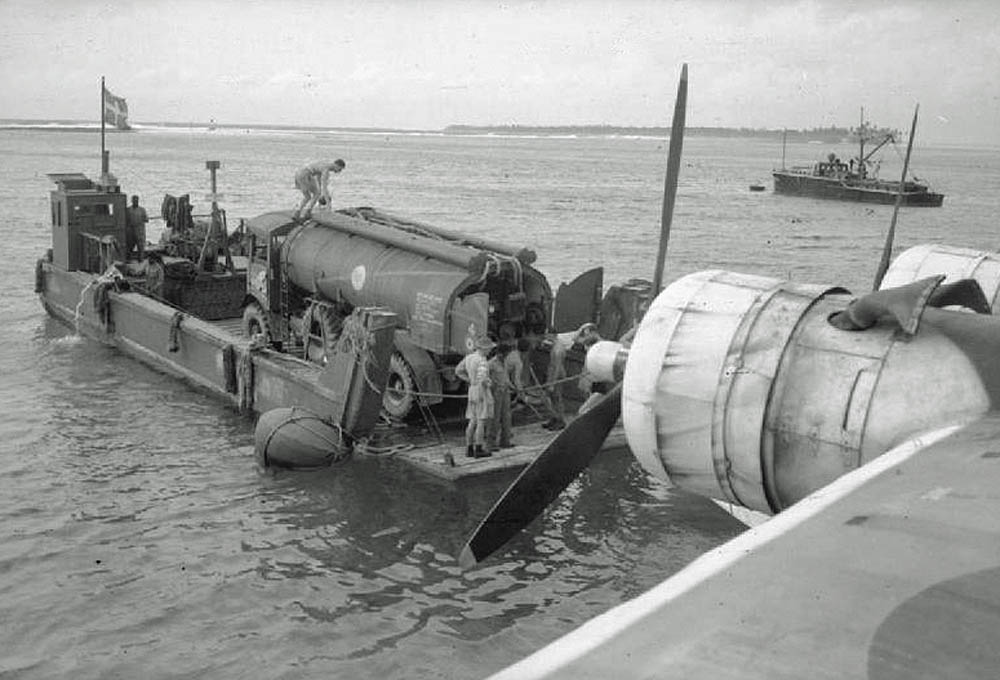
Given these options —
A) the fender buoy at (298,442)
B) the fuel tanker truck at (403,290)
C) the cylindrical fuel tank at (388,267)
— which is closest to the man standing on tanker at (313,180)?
the fuel tanker truck at (403,290)

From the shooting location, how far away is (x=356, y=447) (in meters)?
12.3

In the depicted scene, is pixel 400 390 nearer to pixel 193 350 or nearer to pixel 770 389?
pixel 193 350

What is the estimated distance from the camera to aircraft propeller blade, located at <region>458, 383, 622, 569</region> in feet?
19.9

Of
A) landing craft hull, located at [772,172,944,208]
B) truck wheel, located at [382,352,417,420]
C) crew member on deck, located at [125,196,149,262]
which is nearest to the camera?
truck wheel, located at [382,352,417,420]

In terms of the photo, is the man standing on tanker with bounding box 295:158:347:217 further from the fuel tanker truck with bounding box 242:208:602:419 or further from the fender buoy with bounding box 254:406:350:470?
the fender buoy with bounding box 254:406:350:470

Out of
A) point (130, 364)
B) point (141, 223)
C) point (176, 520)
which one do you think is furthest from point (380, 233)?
point (141, 223)

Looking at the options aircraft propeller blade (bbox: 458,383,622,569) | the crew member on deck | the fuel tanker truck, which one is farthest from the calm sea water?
the crew member on deck

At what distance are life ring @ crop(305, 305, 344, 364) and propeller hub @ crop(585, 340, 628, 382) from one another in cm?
809

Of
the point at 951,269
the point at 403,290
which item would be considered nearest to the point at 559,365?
the point at 403,290

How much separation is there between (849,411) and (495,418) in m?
7.50

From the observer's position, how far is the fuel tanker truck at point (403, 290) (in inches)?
496

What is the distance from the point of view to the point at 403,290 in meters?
13.1

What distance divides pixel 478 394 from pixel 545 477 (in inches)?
218

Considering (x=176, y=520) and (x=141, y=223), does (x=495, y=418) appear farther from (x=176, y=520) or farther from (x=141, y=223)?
(x=141, y=223)
